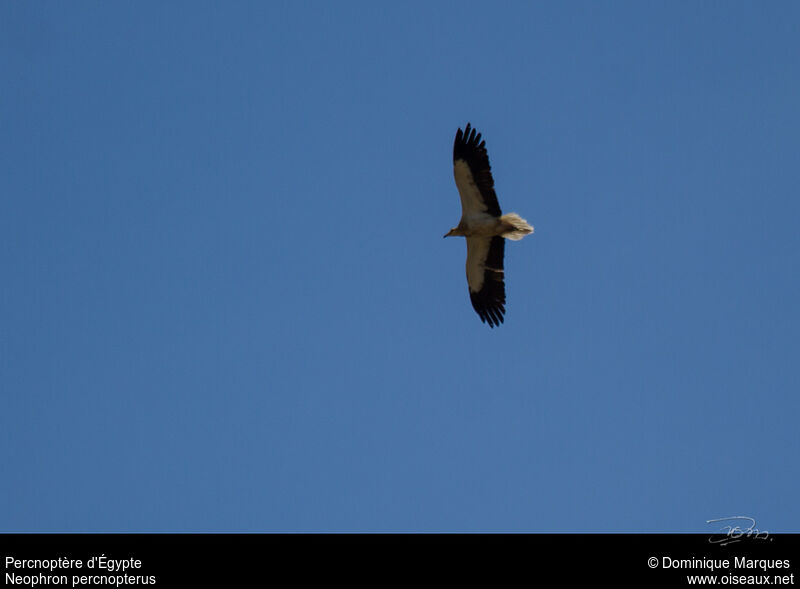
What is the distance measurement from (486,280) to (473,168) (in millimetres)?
2983

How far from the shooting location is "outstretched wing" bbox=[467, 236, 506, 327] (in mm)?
21125

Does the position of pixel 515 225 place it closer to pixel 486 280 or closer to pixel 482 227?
pixel 482 227

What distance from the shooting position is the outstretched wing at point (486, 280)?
21125mm

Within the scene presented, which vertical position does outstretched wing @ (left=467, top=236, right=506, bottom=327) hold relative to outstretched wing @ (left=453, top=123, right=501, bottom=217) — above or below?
below

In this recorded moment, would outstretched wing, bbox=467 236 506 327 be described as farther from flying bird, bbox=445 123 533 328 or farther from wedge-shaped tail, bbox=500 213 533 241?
wedge-shaped tail, bbox=500 213 533 241

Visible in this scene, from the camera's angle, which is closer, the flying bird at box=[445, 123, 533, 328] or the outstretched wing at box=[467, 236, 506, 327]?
the flying bird at box=[445, 123, 533, 328]
